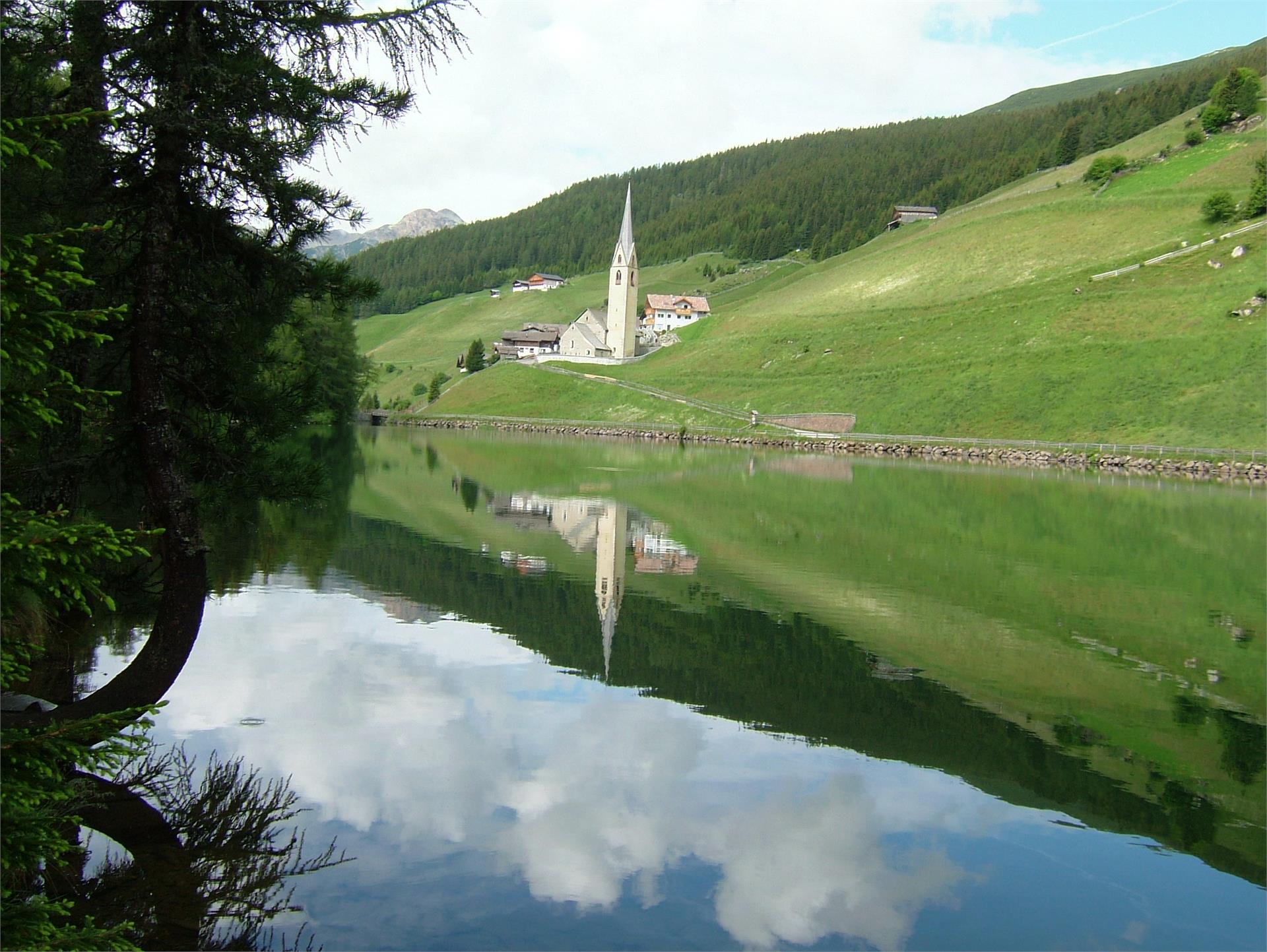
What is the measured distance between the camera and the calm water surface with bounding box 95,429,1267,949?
30.0ft

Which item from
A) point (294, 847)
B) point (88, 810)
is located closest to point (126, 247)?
point (88, 810)

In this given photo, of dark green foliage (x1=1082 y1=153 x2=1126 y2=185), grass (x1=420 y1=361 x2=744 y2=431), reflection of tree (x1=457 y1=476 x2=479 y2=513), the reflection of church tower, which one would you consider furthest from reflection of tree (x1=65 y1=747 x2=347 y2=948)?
dark green foliage (x1=1082 y1=153 x2=1126 y2=185)

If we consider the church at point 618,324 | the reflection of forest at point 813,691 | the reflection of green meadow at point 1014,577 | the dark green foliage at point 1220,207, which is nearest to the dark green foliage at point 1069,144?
the dark green foliage at point 1220,207

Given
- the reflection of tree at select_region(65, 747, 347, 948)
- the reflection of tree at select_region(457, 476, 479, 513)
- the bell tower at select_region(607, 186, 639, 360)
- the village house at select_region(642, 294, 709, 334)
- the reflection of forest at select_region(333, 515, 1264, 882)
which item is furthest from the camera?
the village house at select_region(642, 294, 709, 334)

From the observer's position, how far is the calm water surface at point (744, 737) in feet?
30.0

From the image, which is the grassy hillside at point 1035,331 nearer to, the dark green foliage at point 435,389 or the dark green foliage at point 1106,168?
the dark green foliage at point 1106,168

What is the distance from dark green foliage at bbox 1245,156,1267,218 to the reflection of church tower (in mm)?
A: 90463

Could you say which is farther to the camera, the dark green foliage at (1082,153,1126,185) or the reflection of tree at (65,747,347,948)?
the dark green foliage at (1082,153,1126,185)

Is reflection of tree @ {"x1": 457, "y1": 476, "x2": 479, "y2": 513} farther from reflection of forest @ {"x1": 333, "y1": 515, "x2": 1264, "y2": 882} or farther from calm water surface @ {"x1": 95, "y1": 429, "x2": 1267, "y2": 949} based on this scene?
reflection of forest @ {"x1": 333, "y1": 515, "x2": 1264, "y2": 882}

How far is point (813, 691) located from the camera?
50.6 ft

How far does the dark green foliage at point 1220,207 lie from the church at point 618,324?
7195 centimetres

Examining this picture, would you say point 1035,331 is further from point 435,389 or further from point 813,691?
point 813,691

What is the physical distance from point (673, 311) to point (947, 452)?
109518mm

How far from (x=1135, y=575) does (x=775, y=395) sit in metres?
80.2
